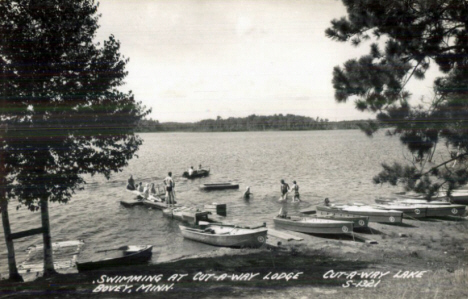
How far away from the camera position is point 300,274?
12180 millimetres

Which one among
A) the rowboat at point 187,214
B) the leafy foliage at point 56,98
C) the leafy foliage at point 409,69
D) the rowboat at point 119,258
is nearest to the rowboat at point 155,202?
the rowboat at point 187,214

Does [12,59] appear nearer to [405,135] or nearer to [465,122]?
[405,135]

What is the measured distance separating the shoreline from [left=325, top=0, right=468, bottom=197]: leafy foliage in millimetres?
3964

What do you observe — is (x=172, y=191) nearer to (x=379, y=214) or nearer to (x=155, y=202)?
(x=155, y=202)

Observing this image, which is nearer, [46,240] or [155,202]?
[46,240]

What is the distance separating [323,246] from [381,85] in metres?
9.75

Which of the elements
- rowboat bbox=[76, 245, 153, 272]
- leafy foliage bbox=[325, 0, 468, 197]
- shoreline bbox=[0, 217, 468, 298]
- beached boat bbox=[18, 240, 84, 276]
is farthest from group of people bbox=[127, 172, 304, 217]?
leafy foliage bbox=[325, 0, 468, 197]

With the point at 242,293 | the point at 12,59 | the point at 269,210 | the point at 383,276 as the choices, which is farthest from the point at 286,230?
the point at 12,59

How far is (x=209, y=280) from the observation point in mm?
11773

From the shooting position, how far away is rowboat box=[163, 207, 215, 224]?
24202 millimetres

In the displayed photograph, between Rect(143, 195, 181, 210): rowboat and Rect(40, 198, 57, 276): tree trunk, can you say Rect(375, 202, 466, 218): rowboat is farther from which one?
Rect(40, 198, 57, 276): tree trunk

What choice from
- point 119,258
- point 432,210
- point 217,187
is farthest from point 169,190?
point 432,210

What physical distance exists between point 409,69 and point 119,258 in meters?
13.1

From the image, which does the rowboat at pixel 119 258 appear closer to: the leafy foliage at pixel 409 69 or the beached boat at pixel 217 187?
the leafy foliage at pixel 409 69
